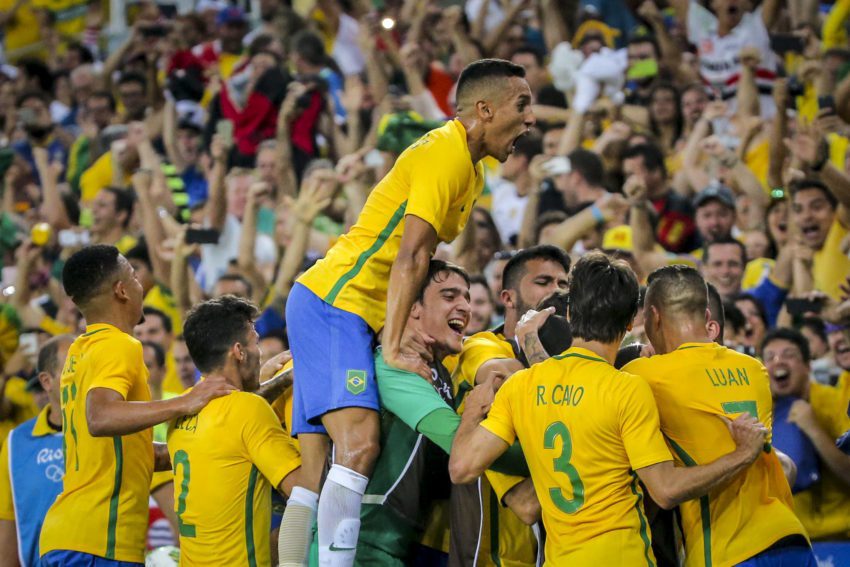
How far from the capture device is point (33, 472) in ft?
21.0

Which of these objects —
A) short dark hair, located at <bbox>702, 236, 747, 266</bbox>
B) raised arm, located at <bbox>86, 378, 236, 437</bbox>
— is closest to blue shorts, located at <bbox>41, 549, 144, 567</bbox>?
raised arm, located at <bbox>86, 378, 236, 437</bbox>

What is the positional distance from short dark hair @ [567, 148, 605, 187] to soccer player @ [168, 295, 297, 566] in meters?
4.25

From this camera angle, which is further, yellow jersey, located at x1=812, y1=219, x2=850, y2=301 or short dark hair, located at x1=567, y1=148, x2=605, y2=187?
short dark hair, located at x1=567, y1=148, x2=605, y2=187

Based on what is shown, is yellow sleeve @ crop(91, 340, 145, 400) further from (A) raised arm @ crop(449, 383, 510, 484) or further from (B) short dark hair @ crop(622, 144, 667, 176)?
(B) short dark hair @ crop(622, 144, 667, 176)

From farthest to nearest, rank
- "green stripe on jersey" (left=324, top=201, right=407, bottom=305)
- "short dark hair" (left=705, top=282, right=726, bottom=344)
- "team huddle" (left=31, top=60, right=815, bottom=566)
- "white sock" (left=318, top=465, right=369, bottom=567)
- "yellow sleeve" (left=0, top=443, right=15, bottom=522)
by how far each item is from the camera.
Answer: "yellow sleeve" (left=0, top=443, right=15, bottom=522) → "short dark hair" (left=705, top=282, right=726, bottom=344) → "green stripe on jersey" (left=324, top=201, right=407, bottom=305) → "white sock" (left=318, top=465, right=369, bottom=567) → "team huddle" (left=31, top=60, right=815, bottom=566)

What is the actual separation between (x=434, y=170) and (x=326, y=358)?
814mm

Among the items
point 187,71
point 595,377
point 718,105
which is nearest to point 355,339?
point 595,377

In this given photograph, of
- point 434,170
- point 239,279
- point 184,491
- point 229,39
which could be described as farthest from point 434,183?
point 229,39

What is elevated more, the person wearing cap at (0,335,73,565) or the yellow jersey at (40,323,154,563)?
the yellow jersey at (40,323,154,563)

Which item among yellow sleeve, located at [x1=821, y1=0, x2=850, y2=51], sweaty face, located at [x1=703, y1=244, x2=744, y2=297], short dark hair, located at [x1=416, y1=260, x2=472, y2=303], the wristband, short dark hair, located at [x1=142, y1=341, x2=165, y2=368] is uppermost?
yellow sleeve, located at [x1=821, y1=0, x2=850, y2=51]

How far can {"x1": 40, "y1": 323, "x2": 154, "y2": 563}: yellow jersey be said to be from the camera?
5.22m

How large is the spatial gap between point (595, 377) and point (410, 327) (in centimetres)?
98

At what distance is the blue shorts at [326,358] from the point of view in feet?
15.9

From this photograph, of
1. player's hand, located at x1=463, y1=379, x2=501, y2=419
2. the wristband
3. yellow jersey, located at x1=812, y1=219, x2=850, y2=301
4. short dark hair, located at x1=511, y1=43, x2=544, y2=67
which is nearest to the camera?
player's hand, located at x1=463, y1=379, x2=501, y2=419
